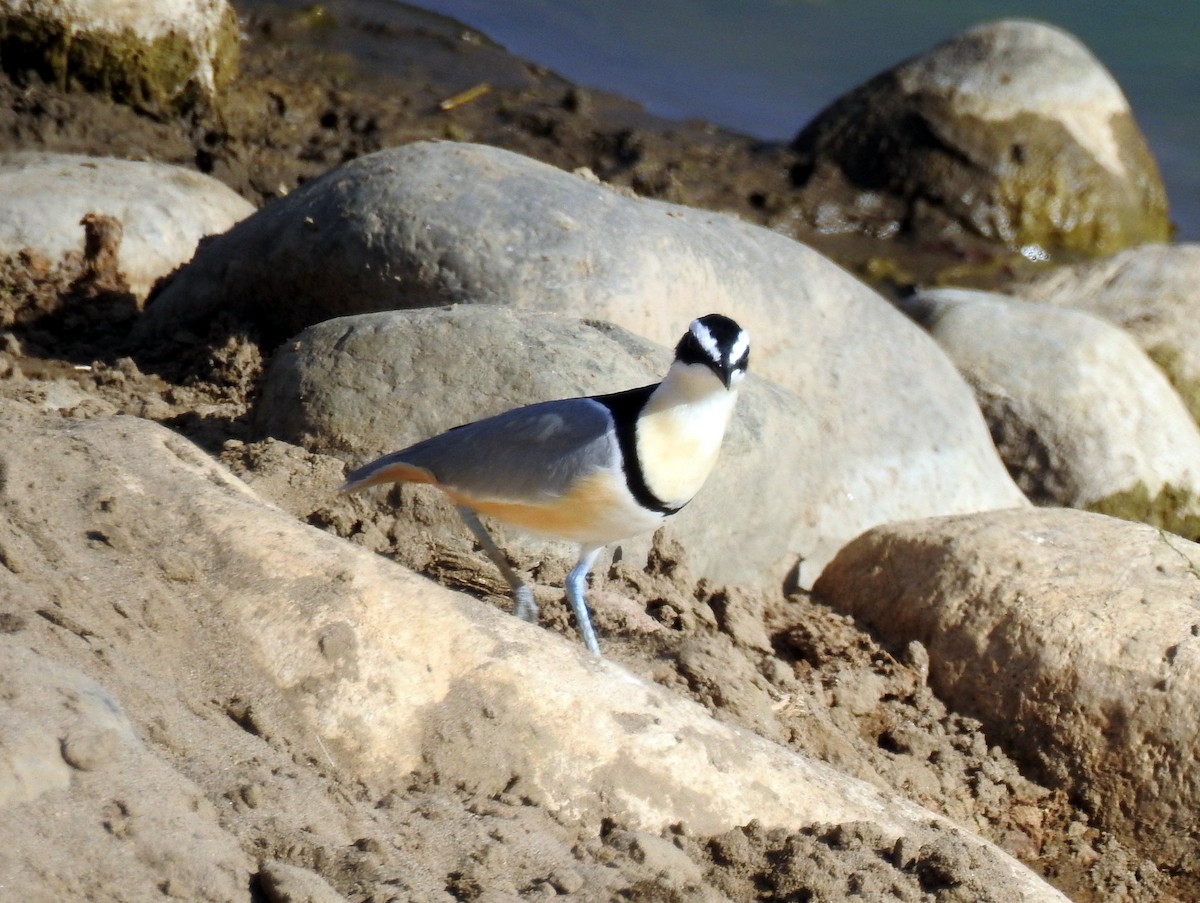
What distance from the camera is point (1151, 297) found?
902cm

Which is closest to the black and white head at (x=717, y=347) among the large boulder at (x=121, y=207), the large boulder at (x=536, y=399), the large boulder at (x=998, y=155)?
the large boulder at (x=536, y=399)

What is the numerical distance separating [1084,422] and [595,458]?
429 cm

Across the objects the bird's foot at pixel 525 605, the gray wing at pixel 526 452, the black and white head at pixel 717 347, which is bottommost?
the bird's foot at pixel 525 605

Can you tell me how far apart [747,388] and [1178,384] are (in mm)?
4340

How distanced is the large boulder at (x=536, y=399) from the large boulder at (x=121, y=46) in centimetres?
414

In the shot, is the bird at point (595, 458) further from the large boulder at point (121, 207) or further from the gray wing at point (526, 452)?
the large boulder at point (121, 207)

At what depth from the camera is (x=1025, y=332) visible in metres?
7.77

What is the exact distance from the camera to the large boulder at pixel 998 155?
11.9m

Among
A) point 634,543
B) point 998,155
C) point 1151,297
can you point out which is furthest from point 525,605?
point 998,155

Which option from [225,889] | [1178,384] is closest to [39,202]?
[225,889]

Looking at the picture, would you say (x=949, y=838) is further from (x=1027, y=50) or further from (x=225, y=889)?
(x=1027, y=50)

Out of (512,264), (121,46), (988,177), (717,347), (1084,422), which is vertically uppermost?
(988,177)

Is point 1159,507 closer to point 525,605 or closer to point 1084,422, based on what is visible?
point 1084,422

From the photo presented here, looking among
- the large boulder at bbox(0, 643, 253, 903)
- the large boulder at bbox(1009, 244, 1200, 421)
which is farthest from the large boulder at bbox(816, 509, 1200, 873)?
the large boulder at bbox(1009, 244, 1200, 421)
